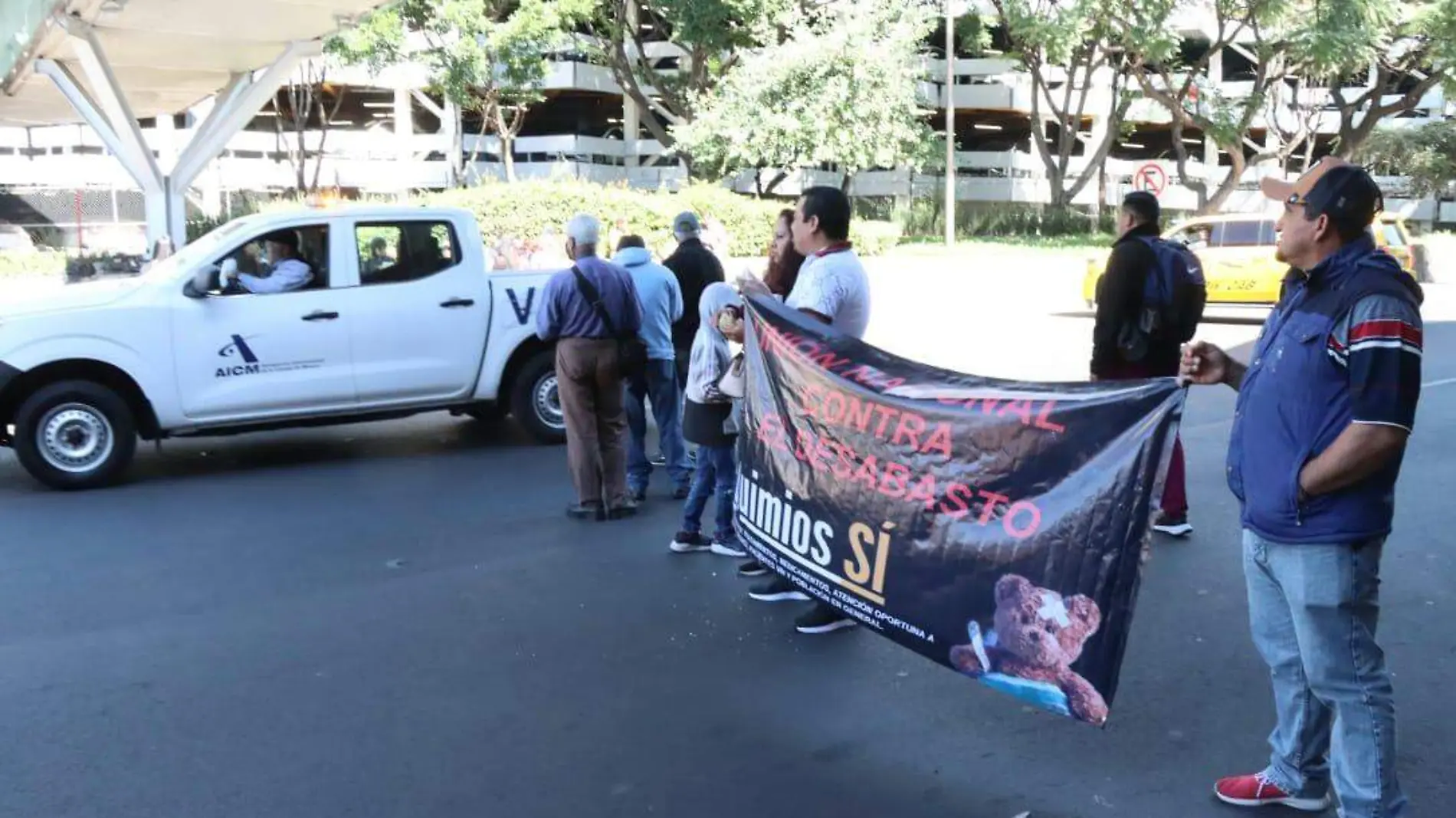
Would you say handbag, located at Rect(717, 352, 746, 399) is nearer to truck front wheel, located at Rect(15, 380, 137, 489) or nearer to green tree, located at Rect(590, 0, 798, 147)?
truck front wheel, located at Rect(15, 380, 137, 489)

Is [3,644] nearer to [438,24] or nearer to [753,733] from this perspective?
[753,733]

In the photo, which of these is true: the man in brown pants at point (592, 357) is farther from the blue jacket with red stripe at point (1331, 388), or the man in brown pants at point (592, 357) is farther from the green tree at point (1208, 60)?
the green tree at point (1208, 60)

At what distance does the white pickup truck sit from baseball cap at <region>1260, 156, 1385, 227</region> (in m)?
6.80

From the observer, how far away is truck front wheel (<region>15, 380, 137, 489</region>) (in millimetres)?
8617

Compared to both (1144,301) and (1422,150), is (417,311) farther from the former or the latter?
(1422,150)

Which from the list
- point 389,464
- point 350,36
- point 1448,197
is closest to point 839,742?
point 389,464

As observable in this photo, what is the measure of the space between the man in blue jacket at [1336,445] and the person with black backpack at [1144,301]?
3.20 meters

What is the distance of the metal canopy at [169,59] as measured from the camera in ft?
57.9

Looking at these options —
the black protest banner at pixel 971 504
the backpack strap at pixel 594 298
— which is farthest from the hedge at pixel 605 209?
the black protest banner at pixel 971 504

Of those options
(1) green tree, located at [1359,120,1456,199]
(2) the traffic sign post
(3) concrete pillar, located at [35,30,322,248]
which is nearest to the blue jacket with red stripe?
(3) concrete pillar, located at [35,30,322,248]

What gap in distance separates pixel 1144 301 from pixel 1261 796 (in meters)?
3.38

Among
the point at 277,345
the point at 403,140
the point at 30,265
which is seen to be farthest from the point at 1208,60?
the point at 277,345

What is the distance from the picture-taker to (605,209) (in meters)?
30.2

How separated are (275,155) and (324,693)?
1943 inches
